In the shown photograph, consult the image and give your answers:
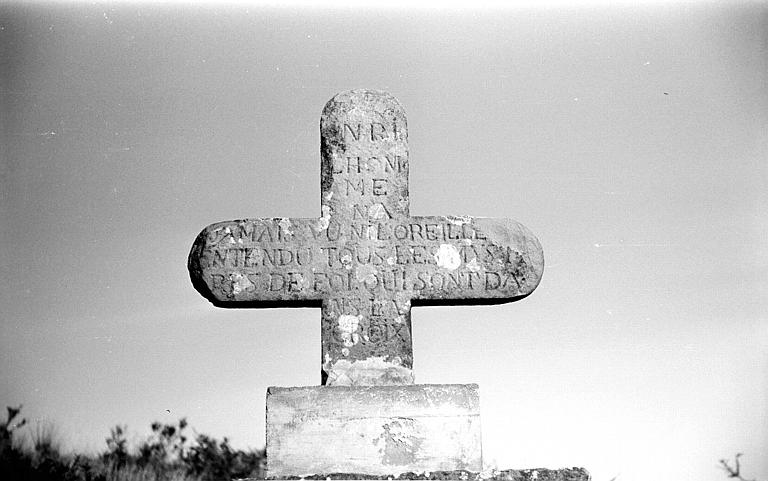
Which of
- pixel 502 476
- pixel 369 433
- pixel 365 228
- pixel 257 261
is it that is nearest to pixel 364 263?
pixel 365 228

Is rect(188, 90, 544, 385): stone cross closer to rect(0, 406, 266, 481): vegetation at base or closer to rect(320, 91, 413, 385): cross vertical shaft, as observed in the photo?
rect(320, 91, 413, 385): cross vertical shaft

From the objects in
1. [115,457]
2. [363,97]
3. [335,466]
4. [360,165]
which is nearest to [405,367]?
[335,466]

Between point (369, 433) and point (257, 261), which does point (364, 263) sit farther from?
point (369, 433)

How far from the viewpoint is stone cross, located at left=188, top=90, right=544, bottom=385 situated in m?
4.64

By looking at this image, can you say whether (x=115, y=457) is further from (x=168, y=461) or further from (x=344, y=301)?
(x=344, y=301)

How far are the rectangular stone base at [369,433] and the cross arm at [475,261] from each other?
650 mm

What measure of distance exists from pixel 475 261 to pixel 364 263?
644mm

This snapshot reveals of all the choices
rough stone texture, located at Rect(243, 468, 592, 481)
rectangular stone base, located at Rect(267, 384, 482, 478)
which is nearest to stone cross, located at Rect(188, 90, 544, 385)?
rectangular stone base, located at Rect(267, 384, 482, 478)

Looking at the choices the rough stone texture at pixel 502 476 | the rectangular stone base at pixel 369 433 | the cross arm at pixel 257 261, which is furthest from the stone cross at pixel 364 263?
the rough stone texture at pixel 502 476

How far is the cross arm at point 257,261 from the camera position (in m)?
4.66

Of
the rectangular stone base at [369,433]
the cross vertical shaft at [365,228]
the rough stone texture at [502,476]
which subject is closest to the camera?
the rough stone texture at [502,476]

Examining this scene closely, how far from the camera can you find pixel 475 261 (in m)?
4.72

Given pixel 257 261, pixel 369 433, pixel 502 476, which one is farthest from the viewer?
pixel 257 261

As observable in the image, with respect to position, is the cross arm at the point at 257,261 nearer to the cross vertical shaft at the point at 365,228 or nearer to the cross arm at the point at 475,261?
the cross vertical shaft at the point at 365,228
